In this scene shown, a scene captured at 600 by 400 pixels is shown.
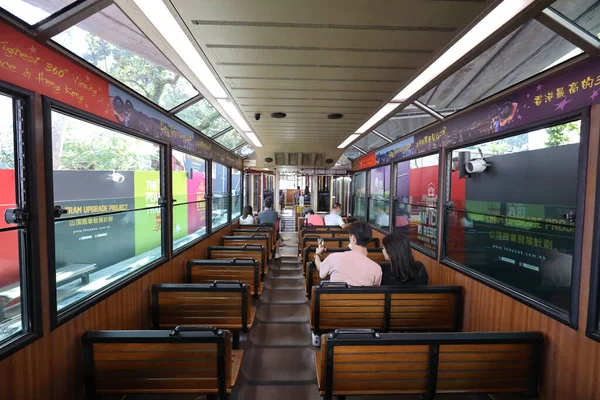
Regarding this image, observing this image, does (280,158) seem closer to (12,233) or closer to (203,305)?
(203,305)

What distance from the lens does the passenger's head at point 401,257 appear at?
8.30ft

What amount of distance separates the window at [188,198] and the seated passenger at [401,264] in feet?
8.81

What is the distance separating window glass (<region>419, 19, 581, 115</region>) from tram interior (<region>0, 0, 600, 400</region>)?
0.13 feet

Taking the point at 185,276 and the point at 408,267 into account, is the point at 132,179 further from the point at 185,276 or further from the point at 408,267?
the point at 408,267

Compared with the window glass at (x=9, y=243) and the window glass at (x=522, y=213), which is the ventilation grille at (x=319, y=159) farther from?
the window glass at (x=9, y=243)

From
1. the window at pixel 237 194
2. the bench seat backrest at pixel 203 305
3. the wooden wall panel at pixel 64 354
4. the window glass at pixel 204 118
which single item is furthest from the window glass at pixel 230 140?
the wooden wall panel at pixel 64 354

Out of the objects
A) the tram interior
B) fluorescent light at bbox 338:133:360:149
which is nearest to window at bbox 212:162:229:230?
the tram interior

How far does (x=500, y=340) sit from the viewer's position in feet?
5.80

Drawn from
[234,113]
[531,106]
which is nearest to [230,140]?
[234,113]

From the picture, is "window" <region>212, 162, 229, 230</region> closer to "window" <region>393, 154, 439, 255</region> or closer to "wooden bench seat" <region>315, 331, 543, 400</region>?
"window" <region>393, 154, 439, 255</region>

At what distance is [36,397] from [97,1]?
7.44 ft

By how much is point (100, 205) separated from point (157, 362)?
5.05 feet

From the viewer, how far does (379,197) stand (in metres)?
6.39

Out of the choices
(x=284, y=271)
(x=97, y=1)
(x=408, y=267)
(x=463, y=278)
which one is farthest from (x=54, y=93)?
(x=284, y=271)
